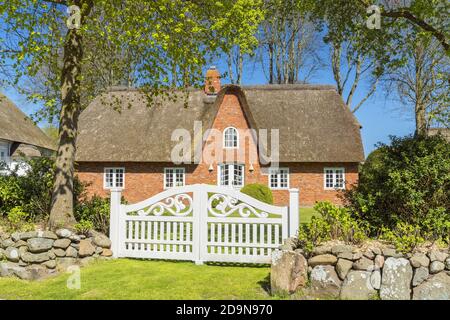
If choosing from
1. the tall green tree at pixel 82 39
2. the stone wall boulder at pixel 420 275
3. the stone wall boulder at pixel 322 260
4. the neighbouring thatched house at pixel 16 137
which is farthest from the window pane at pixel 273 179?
the stone wall boulder at pixel 420 275

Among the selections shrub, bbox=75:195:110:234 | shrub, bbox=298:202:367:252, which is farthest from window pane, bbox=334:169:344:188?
shrub, bbox=298:202:367:252

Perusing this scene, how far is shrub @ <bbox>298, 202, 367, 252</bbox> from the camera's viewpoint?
6.16 m

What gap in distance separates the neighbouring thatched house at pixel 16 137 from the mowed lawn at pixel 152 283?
22.7 metres

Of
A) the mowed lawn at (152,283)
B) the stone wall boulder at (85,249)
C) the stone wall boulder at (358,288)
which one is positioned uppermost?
the stone wall boulder at (85,249)

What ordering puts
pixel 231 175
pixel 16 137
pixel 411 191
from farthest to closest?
1. pixel 16 137
2. pixel 231 175
3. pixel 411 191

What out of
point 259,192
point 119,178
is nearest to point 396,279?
point 259,192

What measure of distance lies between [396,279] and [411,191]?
1.62m

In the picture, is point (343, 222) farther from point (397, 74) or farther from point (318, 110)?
point (397, 74)

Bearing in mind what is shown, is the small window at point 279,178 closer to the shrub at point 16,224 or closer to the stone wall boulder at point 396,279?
the shrub at point 16,224

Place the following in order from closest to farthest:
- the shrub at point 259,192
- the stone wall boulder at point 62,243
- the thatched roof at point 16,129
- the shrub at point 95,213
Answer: the stone wall boulder at point 62,243, the shrub at point 95,213, the shrub at point 259,192, the thatched roof at point 16,129

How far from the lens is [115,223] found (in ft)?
27.9

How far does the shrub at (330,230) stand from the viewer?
20.2ft

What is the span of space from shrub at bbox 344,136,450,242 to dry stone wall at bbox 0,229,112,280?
566cm

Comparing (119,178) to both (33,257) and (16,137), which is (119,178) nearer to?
(16,137)
